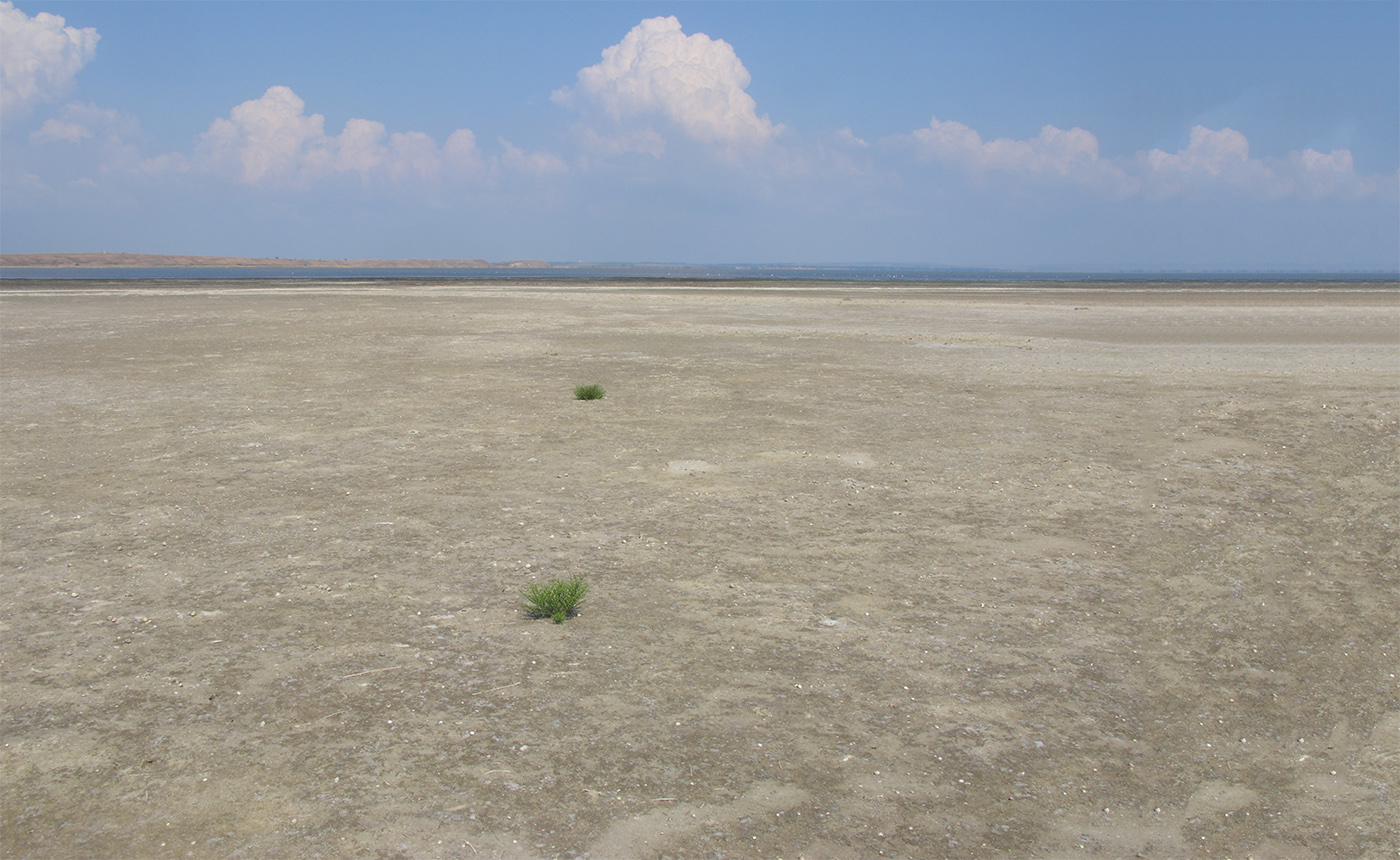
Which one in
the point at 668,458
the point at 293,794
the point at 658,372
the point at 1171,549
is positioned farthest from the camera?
the point at 658,372

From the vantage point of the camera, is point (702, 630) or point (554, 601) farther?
point (554, 601)

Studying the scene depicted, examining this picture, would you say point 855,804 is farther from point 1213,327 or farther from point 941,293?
point 941,293

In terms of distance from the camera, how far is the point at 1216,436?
12352 mm

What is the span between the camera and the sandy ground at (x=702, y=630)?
14.2ft

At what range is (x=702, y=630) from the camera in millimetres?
6211

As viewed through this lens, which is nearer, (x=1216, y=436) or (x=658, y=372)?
(x=1216, y=436)

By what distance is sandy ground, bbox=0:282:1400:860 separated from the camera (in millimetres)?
4320

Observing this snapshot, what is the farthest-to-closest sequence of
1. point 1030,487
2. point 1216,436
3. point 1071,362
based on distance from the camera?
point 1071,362 < point 1216,436 < point 1030,487

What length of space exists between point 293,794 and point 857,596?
398cm

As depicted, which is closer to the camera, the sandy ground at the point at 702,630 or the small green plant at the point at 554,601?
the sandy ground at the point at 702,630

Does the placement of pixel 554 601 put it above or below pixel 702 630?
above

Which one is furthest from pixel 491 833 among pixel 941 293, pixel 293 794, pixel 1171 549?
pixel 941 293

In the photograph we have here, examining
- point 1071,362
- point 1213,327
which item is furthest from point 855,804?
point 1213,327

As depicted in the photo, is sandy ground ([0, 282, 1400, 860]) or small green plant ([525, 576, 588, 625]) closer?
sandy ground ([0, 282, 1400, 860])
